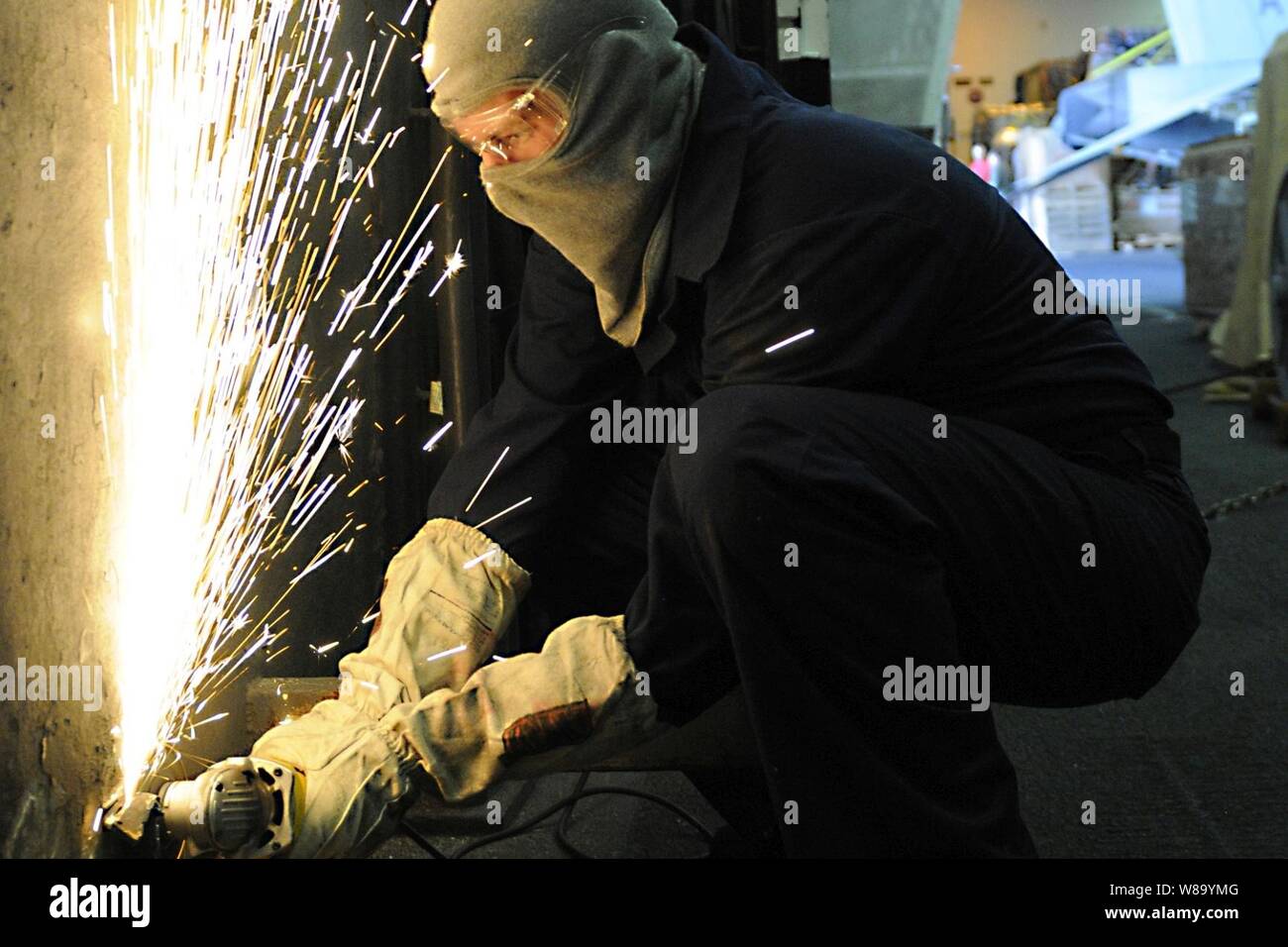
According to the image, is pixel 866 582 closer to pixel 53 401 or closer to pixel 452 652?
pixel 452 652

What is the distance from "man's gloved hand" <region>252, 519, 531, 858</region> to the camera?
4.73 feet

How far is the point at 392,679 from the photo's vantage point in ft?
5.40

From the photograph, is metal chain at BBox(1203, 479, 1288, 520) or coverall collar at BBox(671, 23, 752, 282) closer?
coverall collar at BBox(671, 23, 752, 282)

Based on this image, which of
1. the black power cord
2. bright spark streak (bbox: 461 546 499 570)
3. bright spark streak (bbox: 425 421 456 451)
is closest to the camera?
bright spark streak (bbox: 461 546 499 570)

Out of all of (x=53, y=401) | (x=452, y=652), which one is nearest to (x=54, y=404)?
(x=53, y=401)

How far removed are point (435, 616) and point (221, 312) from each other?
0.52 m

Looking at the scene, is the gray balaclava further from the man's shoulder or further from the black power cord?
the black power cord

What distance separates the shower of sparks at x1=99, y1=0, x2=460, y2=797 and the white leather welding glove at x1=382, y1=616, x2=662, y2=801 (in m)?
0.38

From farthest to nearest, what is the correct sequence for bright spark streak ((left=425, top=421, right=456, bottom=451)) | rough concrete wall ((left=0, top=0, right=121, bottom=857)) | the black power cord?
bright spark streak ((left=425, top=421, right=456, bottom=451)) → the black power cord → rough concrete wall ((left=0, top=0, right=121, bottom=857))

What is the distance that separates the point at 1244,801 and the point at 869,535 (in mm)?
1022

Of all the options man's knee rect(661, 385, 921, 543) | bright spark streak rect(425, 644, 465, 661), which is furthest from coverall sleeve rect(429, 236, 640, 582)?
man's knee rect(661, 385, 921, 543)

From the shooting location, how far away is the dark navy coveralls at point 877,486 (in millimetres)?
1379
